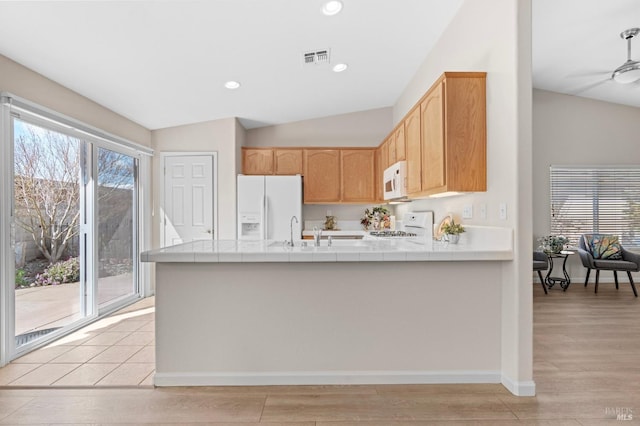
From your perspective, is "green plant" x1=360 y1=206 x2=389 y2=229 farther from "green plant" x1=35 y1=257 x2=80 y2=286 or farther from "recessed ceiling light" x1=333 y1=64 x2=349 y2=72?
"green plant" x1=35 y1=257 x2=80 y2=286

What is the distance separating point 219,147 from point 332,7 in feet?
8.68

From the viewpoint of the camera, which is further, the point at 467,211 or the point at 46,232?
the point at 46,232

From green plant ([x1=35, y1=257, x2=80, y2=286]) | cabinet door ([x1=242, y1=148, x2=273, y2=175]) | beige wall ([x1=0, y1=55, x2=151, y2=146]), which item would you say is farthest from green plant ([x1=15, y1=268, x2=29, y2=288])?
cabinet door ([x1=242, y1=148, x2=273, y2=175])

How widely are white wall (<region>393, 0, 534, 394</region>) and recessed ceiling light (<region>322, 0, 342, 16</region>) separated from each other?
1.06 meters

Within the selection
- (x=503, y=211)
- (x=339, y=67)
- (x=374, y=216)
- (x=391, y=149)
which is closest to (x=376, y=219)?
(x=374, y=216)

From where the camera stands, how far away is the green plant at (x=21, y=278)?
283cm

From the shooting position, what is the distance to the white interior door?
4.72 m

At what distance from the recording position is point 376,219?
17.3 ft

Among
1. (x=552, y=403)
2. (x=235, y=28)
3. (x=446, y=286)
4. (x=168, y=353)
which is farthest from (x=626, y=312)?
(x=235, y=28)

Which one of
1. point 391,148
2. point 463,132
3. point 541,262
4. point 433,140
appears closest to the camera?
point 463,132

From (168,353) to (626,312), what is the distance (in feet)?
15.7

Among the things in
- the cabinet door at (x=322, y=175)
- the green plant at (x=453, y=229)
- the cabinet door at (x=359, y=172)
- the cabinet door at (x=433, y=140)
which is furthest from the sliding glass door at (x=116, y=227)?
the green plant at (x=453, y=229)

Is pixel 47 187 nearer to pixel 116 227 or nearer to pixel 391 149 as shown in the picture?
pixel 116 227

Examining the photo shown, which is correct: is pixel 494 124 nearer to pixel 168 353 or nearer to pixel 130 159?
pixel 168 353
